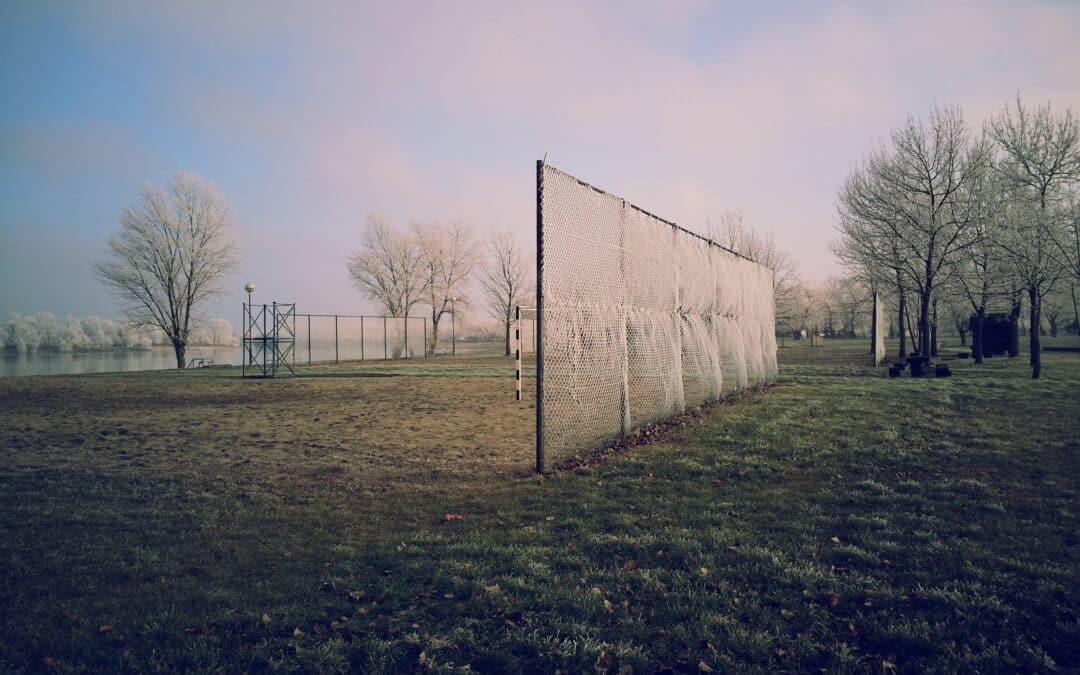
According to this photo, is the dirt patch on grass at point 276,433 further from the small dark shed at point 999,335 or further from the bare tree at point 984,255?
the small dark shed at point 999,335

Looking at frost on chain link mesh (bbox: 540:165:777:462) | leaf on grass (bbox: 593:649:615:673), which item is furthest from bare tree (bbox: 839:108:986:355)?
leaf on grass (bbox: 593:649:615:673)

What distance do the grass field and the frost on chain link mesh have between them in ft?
2.31

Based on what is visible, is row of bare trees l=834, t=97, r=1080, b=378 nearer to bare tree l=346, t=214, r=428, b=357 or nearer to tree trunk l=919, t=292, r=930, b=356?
tree trunk l=919, t=292, r=930, b=356

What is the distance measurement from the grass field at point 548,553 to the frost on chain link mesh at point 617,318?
703 mm

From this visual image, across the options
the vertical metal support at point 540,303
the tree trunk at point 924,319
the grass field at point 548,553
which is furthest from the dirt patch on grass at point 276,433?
the tree trunk at point 924,319

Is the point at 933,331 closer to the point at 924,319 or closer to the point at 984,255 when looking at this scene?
the point at 924,319

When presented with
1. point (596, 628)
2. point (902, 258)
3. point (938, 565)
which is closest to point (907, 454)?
point (938, 565)

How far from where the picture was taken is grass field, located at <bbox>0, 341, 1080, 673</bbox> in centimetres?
272

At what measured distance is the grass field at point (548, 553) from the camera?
2719 millimetres

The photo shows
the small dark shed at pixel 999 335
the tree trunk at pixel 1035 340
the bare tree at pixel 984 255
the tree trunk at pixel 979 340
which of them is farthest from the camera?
the small dark shed at pixel 999 335

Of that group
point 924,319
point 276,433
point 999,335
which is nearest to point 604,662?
point 276,433

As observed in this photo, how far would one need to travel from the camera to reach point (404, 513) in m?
4.94

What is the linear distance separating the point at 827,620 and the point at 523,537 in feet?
6.49

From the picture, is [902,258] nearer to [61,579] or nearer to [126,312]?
[61,579]
